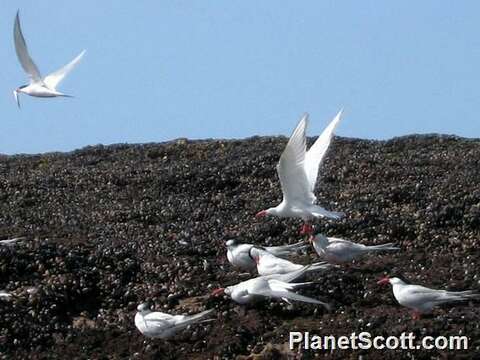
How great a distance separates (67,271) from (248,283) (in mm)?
3890

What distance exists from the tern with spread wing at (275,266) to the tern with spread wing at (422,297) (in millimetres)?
1349

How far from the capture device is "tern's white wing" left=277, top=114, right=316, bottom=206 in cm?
1456

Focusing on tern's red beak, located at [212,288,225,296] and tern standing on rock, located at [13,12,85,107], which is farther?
tern standing on rock, located at [13,12,85,107]

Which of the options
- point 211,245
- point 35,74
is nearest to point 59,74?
point 35,74

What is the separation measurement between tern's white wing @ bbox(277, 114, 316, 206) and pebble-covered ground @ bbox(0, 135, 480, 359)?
953 mm

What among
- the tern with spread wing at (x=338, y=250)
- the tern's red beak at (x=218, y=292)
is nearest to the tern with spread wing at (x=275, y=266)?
the tern with spread wing at (x=338, y=250)

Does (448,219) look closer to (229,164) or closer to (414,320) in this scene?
(414,320)

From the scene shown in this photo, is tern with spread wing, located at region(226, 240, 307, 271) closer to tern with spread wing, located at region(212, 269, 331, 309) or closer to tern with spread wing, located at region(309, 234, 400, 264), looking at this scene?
tern with spread wing, located at region(309, 234, 400, 264)

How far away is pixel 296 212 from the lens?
16047mm

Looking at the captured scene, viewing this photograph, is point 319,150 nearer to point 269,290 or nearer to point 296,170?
point 296,170

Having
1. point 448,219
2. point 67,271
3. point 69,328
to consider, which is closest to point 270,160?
point 448,219

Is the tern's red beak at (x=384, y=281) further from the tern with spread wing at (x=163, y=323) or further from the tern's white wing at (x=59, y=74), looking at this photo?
the tern's white wing at (x=59, y=74)

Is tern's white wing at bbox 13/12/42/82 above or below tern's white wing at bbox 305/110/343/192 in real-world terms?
above

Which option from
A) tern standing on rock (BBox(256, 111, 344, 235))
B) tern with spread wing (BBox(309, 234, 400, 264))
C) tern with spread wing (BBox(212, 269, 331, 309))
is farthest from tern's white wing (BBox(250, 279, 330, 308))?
tern standing on rock (BBox(256, 111, 344, 235))
